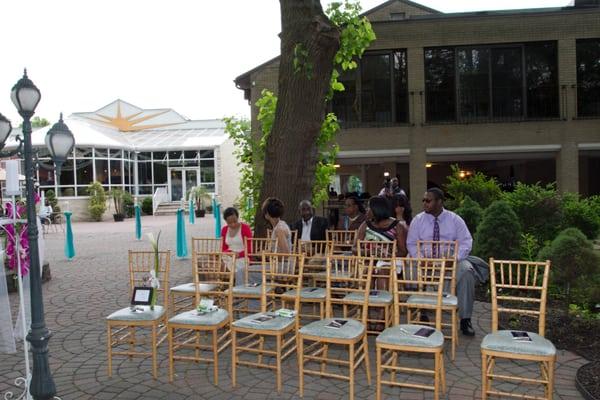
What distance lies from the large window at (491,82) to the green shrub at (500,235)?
9.86 metres

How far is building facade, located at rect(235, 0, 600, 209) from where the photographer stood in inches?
668

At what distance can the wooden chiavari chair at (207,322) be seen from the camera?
4.80 metres

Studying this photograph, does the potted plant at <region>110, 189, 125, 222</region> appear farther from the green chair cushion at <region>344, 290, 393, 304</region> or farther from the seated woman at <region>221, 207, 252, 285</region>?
the green chair cushion at <region>344, 290, 393, 304</region>

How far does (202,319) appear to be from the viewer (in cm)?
483

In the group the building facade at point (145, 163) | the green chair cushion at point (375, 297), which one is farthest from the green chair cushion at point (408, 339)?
the building facade at point (145, 163)

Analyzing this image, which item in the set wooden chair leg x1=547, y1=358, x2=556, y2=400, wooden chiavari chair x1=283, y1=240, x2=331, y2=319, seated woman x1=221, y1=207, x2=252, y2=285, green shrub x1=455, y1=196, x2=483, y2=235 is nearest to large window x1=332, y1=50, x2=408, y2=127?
green shrub x1=455, y1=196, x2=483, y2=235

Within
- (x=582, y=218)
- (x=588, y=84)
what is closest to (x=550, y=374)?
(x=582, y=218)

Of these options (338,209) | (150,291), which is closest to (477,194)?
(338,209)

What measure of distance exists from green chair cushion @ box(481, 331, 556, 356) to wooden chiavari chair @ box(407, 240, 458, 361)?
1015mm

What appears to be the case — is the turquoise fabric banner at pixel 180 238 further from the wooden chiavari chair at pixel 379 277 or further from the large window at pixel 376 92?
the large window at pixel 376 92

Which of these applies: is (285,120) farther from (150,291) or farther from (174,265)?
(174,265)

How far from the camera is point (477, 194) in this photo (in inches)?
469

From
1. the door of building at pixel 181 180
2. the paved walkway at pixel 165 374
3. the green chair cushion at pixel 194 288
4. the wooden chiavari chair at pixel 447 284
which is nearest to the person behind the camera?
the paved walkway at pixel 165 374

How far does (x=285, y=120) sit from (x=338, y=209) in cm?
790
